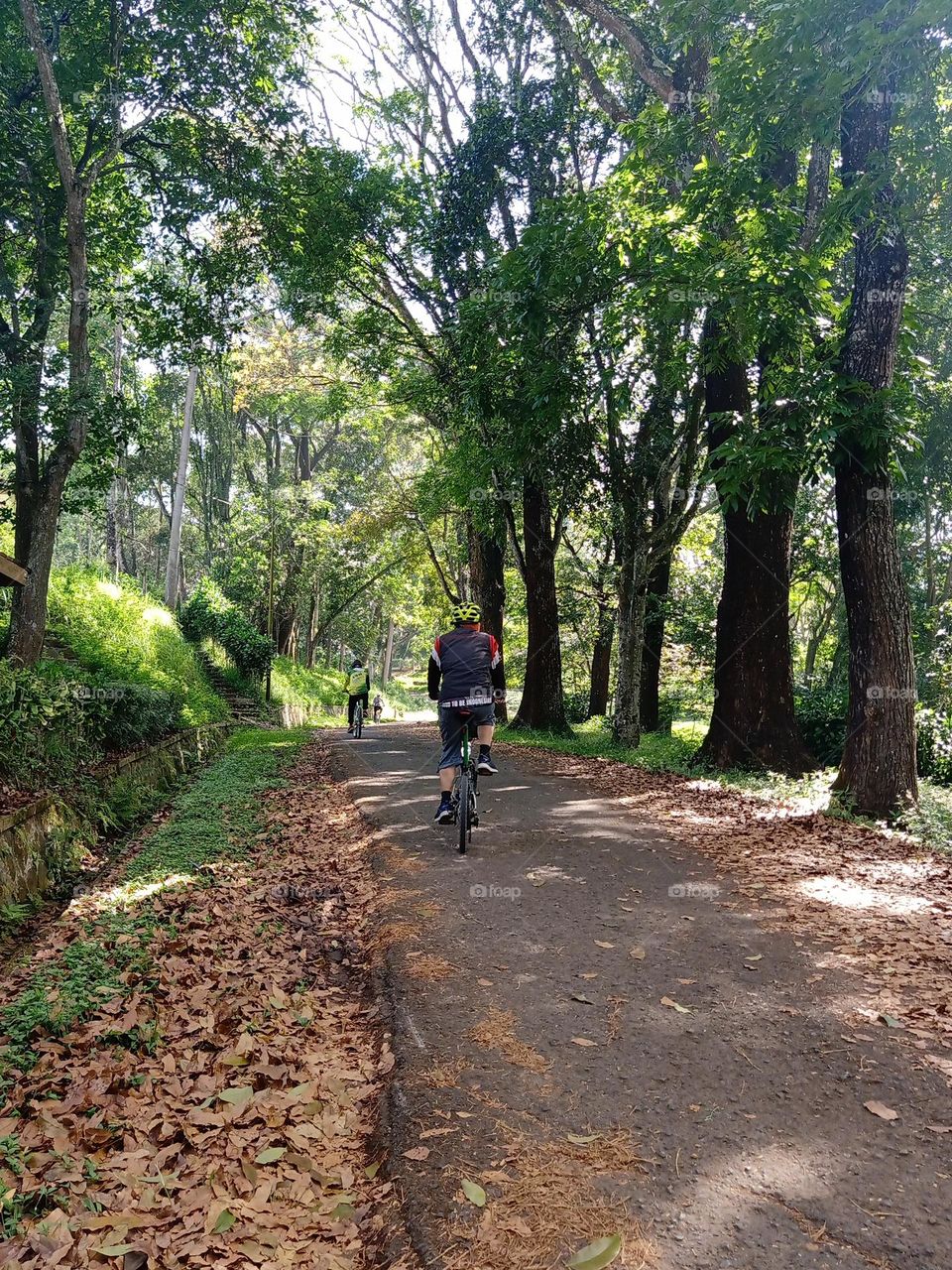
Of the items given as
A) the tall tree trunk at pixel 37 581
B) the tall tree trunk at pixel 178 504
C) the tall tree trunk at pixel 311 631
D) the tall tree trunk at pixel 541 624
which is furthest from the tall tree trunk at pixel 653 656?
the tall tree trunk at pixel 311 631

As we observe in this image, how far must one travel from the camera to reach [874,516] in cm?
830

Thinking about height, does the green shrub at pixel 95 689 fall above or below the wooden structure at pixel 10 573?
below

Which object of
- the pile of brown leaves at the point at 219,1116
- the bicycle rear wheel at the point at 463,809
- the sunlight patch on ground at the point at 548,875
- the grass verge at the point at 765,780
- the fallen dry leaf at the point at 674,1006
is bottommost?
the pile of brown leaves at the point at 219,1116

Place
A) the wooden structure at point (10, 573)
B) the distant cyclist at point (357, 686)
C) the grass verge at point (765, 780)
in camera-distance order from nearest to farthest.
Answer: the grass verge at point (765, 780) < the wooden structure at point (10, 573) < the distant cyclist at point (357, 686)

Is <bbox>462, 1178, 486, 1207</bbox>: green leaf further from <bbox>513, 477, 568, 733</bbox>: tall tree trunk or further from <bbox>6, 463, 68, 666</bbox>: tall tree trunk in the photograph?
<bbox>513, 477, 568, 733</bbox>: tall tree trunk

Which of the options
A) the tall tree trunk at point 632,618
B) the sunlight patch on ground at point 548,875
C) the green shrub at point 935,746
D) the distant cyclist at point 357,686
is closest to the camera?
the sunlight patch on ground at point 548,875

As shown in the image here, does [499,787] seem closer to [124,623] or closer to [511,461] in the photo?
[511,461]

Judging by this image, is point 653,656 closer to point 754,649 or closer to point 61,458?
point 754,649

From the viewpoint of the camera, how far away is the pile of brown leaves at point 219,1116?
8.72ft

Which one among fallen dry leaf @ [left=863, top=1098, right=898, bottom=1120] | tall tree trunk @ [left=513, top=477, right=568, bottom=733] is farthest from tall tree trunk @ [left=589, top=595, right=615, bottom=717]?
fallen dry leaf @ [left=863, top=1098, right=898, bottom=1120]

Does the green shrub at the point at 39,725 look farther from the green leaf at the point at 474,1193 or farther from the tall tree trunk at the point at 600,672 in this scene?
the tall tree trunk at the point at 600,672

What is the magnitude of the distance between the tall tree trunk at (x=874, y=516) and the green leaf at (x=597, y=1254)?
6763 millimetres

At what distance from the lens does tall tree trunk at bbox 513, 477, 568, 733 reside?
1855 centimetres

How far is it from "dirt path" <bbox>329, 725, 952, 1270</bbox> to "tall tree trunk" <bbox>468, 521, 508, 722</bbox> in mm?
14978
